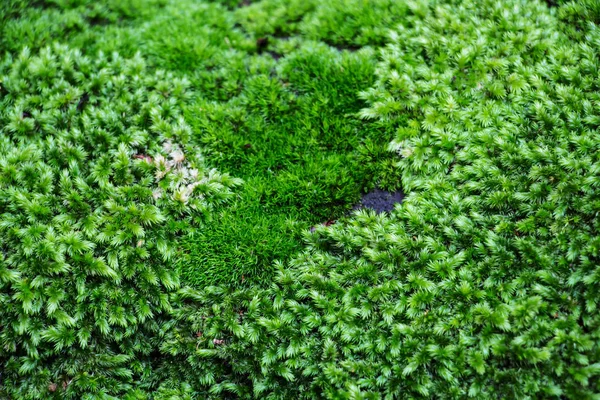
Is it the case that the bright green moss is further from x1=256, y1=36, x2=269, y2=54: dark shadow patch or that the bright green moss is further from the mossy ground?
x1=256, y1=36, x2=269, y2=54: dark shadow patch

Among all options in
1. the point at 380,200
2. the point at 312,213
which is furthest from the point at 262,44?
the point at 380,200

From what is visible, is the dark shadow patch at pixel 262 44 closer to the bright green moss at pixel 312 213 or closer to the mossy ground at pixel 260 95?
the mossy ground at pixel 260 95

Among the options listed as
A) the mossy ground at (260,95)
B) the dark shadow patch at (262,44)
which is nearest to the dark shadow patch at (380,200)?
the mossy ground at (260,95)

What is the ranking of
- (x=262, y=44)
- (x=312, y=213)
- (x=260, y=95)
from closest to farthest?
(x=312, y=213) < (x=260, y=95) < (x=262, y=44)

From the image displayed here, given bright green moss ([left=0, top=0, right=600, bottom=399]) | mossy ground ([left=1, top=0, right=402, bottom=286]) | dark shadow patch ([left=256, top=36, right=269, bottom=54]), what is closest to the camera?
bright green moss ([left=0, top=0, right=600, bottom=399])

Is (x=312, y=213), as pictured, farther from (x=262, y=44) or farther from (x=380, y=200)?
(x=262, y=44)

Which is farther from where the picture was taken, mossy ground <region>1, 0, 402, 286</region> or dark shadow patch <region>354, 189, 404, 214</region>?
dark shadow patch <region>354, 189, 404, 214</region>

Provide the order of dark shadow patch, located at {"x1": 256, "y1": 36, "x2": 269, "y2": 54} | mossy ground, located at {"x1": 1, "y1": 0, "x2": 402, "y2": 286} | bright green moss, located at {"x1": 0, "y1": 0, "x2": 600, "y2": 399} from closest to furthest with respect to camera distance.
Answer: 1. bright green moss, located at {"x1": 0, "y1": 0, "x2": 600, "y2": 399}
2. mossy ground, located at {"x1": 1, "y1": 0, "x2": 402, "y2": 286}
3. dark shadow patch, located at {"x1": 256, "y1": 36, "x2": 269, "y2": 54}

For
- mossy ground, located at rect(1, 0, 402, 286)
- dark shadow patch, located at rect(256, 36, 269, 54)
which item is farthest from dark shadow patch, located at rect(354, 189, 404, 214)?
dark shadow patch, located at rect(256, 36, 269, 54)
